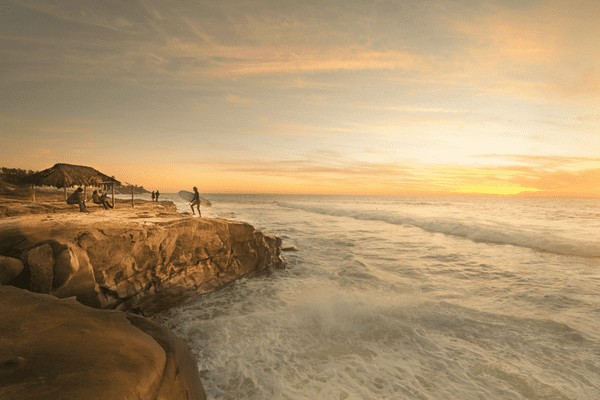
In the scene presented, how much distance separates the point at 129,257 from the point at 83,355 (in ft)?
16.9

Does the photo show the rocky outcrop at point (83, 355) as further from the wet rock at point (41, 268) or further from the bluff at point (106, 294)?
the wet rock at point (41, 268)

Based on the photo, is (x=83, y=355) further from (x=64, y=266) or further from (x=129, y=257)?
(x=129, y=257)

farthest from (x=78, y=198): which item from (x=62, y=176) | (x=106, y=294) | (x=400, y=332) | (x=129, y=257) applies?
(x=400, y=332)

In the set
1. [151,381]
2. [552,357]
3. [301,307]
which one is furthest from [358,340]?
[151,381]

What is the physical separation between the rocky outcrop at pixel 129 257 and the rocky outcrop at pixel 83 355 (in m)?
2.35

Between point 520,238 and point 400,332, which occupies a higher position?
point 520,238

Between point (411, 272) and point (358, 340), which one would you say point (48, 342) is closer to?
point (358, 340)

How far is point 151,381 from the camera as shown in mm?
3395

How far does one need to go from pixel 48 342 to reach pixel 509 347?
856 centimetres

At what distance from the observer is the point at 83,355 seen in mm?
3365

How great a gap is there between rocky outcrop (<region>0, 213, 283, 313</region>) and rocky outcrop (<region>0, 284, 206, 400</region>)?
2352 mm

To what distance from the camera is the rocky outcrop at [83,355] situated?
290cm

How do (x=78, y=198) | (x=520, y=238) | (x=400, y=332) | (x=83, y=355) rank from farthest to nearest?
(x=520, y=238)
(x=78, y=198)
(x=400, y=332)
(x=83, y=355)

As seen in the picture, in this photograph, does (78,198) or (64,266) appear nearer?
(64,266)
